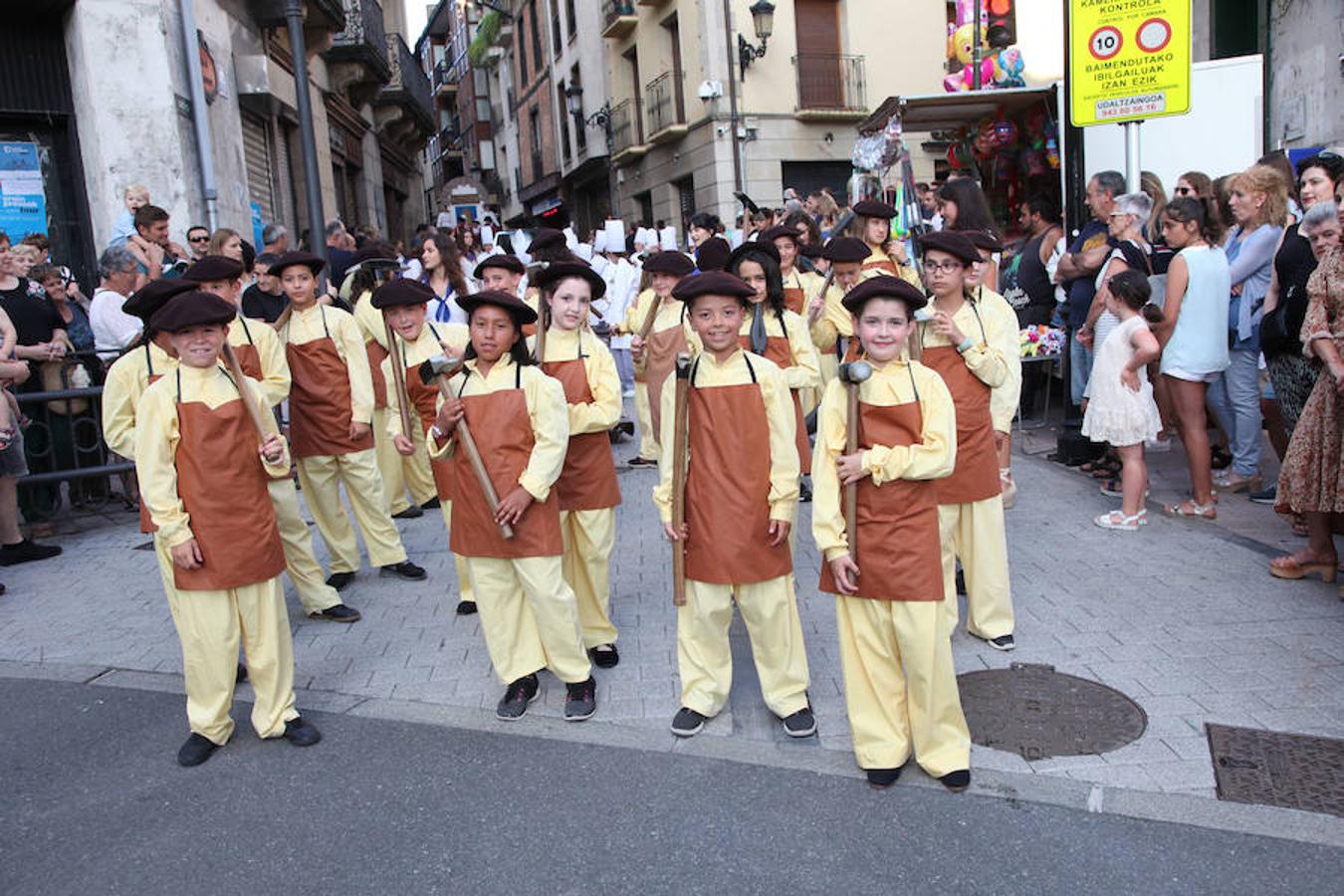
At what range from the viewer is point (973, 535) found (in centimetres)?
493

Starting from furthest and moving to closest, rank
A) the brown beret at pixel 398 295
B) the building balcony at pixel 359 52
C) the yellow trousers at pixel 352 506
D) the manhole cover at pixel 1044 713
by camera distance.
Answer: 1. the building balcony at pixel 359 52
2. the yellow trousers at pixel 352 506
3. the brown beret at pixel 398 295
4. the manhole cover at pixel 1044 713

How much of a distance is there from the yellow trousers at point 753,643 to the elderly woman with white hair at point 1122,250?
4145 millimetres

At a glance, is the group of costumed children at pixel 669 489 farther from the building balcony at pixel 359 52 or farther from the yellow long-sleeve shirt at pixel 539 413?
the building balcony at pixel 359 52

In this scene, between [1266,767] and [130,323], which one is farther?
[130,323]

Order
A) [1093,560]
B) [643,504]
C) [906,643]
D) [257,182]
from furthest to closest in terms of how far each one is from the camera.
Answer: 1. [257,182]
2. [643,504]
3. [1093,560]
4. [906,643]

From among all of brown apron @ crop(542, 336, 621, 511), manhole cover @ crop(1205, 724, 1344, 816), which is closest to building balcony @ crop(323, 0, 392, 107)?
brown apron @ crop(542, 336, 621, 511)

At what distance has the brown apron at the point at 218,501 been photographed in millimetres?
4207

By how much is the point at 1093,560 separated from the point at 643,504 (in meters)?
3.41

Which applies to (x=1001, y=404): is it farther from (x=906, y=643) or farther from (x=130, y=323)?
(x=130, y=323)

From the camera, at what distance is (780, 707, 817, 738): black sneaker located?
4.11 m

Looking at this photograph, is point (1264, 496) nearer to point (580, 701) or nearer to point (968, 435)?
point (968, 435)

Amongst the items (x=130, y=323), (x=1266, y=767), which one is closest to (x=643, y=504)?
A: (x=130, y=323)

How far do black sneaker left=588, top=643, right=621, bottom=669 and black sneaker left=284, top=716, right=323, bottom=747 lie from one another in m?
1.28

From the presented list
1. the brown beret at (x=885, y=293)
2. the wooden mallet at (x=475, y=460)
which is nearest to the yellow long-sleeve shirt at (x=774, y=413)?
the brown beret at (x=885, y=293)
